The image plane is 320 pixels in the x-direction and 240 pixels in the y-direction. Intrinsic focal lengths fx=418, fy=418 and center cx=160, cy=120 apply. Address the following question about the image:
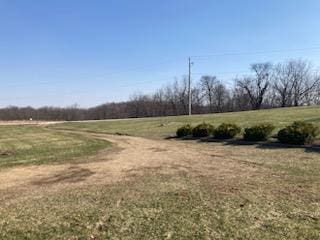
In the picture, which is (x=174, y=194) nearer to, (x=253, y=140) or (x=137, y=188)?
(x=137, y=188)

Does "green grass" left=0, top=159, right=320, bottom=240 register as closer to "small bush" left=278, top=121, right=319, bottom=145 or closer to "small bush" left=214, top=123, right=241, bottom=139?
"small bush" left=278, top=121, right=319, bottom=145

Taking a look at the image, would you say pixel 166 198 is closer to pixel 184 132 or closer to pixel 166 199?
pixel 166 199

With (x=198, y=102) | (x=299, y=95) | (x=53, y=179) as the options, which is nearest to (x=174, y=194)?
(x=53, y=179)

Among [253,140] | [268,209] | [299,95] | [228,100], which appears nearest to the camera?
[268,209]

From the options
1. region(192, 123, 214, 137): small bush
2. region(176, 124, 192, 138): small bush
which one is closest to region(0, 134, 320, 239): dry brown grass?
region(192, 123, 214, 137): small bush

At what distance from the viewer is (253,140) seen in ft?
56.6

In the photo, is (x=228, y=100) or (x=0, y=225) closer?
(x=0, y=225)

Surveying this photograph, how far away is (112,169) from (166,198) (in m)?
3.95

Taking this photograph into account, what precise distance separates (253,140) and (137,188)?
9.98 meters

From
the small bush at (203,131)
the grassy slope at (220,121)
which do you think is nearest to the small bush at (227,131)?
the small bush at (203,131)

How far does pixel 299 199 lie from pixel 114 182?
3909 mm

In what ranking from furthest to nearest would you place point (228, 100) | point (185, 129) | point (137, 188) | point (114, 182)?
point (228, 100) → point (185, 129) → point (114, 182) → point (137, 188)

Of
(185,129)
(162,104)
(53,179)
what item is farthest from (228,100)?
(53,179)

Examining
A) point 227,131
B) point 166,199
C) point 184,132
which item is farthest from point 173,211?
point 184,132
